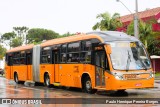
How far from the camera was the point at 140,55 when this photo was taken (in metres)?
18.0

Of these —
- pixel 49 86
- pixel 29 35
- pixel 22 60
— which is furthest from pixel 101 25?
pixel 29 35

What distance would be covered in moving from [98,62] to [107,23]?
40507 millimetres

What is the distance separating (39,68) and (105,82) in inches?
384

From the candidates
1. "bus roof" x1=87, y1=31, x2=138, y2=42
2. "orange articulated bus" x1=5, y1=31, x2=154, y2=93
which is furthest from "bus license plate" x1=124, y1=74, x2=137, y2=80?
"bus roof" x1=87, y1=31, x2=138, y2=42

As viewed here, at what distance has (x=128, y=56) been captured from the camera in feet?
57.6

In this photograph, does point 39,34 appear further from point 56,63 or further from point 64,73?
point 64,73

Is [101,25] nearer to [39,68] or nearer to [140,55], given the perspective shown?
[39,68]

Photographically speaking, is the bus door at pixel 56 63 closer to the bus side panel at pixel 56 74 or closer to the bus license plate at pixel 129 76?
the bus side panel at pixel 56 74

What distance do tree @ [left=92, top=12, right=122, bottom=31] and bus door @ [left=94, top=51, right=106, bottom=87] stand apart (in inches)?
1562

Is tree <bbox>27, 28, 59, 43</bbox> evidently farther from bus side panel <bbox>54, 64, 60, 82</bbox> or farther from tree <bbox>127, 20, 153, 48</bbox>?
bus side panel <bbox>54, 64, 60, 82</bbox>

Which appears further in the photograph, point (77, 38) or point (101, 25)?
point (101, 25)

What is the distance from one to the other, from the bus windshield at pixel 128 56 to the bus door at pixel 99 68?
0.65m

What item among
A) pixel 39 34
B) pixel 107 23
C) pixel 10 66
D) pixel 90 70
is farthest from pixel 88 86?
pixel 39 34

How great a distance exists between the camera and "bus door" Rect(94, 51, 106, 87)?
58.9ft
